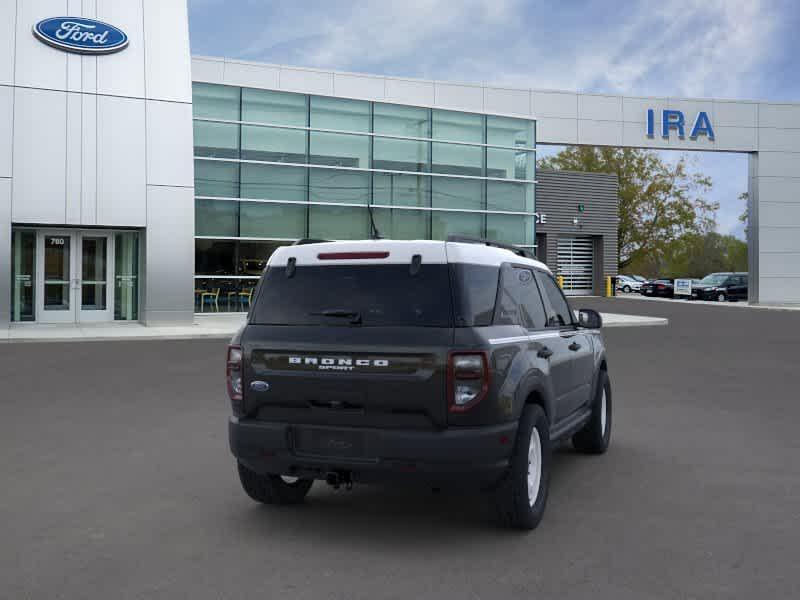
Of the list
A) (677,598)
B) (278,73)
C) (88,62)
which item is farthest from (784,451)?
(278,73)

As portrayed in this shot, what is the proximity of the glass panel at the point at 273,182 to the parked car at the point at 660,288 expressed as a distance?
32.4 m

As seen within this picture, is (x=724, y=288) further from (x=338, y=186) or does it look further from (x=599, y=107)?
(x=338, y=186)

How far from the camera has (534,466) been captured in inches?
215

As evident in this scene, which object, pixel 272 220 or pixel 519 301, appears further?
pixel 272 220

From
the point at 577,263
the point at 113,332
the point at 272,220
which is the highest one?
the point at 272,220

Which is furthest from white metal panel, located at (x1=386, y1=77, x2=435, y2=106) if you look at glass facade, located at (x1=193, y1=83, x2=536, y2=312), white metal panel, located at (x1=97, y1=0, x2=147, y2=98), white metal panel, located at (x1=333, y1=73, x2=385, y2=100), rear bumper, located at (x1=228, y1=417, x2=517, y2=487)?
rear bumper, located at (x1=228, y1=417, x2=517, y2=487)

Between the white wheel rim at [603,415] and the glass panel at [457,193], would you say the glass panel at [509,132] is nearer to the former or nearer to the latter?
the glass panel at [457,193]

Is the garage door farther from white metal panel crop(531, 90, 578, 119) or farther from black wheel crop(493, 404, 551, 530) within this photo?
black wheel crop(493, 404, 551, 530)

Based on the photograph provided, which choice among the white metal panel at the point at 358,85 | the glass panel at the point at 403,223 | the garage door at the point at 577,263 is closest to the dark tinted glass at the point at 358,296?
the glass panel at the point at 403,223

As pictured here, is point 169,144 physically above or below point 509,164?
below

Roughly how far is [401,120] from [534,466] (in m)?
26.3

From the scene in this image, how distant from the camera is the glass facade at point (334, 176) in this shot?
27.7 meters

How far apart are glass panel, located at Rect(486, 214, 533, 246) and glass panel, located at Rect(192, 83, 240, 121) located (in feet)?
32.6

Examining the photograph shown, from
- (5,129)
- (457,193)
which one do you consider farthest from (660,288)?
(5,129)
